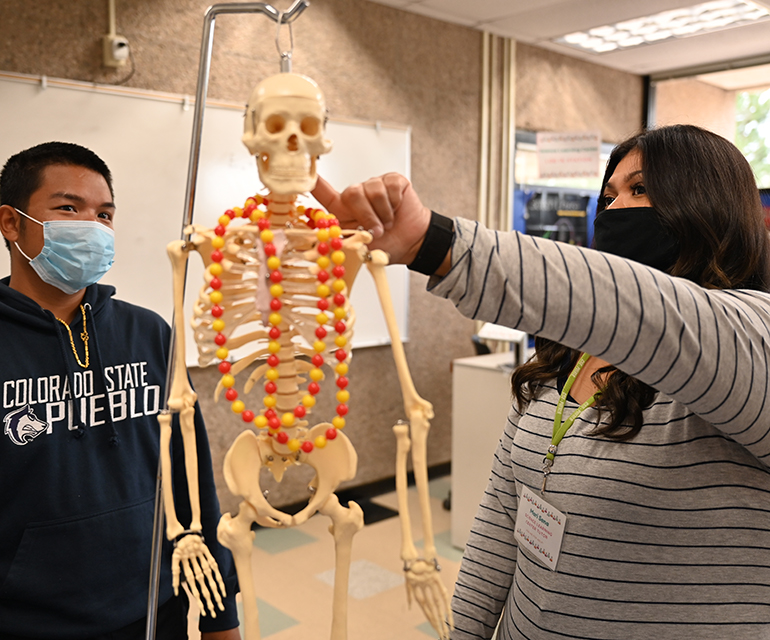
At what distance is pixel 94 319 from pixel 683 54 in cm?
477

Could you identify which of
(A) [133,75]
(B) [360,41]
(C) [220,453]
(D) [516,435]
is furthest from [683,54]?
(D) [516,435]

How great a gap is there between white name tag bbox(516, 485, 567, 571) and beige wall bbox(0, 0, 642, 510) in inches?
88.4

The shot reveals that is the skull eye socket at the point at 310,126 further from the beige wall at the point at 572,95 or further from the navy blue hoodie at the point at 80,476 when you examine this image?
the beige wall at the point at 572,95

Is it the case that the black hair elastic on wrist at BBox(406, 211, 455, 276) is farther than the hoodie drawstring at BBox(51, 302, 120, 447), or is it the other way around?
the hoodie drawstring at BBox(51, 302, 120, 447)

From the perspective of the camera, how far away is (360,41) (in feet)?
11.9

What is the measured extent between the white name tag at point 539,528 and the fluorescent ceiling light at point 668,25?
12.0 ft

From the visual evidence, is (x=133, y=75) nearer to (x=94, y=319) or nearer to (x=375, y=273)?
(x=94, y=319)

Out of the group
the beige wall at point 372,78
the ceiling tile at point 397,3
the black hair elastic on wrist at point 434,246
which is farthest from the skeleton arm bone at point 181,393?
the ceiling tile at point 397,3

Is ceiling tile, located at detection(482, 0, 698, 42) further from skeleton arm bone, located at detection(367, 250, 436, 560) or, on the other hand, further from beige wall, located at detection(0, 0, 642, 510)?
skeleton arm bone, located at detection(367, 250, 436, 560)

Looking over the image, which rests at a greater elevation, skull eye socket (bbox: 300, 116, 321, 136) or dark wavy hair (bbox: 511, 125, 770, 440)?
skull eye socket (bbox: 300, 116, 321, 136)

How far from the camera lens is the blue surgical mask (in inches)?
47.7

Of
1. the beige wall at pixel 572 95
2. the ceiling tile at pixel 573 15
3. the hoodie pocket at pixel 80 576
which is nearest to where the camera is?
the hoodie pocket at pixel 80 576

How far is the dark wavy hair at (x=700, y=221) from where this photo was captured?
0.98m

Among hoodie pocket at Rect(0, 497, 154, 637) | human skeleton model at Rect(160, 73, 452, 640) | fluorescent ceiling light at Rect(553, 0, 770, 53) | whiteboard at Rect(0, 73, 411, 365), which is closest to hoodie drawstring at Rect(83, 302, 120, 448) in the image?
hoodie pocket at Rect(0, 497, 154, 637)
